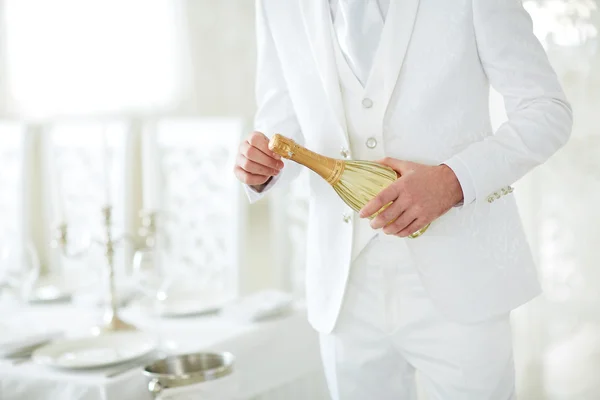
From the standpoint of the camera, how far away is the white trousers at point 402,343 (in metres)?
1.32

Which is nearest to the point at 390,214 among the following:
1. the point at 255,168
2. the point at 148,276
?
the point at 255,168

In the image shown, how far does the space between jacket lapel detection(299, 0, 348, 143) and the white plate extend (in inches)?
30.5

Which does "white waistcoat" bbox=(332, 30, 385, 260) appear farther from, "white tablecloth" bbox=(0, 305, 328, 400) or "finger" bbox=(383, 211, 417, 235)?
"white tablecloth" bbox=(0, 305, 328, 400)

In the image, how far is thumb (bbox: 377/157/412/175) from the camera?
48.9 inches

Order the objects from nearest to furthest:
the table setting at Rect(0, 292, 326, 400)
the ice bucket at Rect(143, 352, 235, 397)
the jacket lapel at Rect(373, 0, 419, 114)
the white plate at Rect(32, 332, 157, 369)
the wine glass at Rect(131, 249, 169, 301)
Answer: the jacket lapel at Rect(373, 0, 419, 114), the ice bucket at Rect(143, 352, 235, 397), the table setting at Rect(0, 292, 326, 400), the white plate at Rect(32, 332, 157, 369), the wine glass at Rect(131, 249, 169, 301)

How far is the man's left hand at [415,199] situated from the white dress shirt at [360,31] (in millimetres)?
246

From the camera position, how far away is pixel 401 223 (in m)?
1.21

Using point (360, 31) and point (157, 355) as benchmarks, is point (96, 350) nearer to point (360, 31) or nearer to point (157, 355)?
point (157, 355)

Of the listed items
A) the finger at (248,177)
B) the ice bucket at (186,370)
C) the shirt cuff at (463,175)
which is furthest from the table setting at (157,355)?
the shirt cuff at (463,175)

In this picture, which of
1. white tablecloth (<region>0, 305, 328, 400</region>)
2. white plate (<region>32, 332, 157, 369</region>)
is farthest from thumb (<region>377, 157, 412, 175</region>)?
white plate (<region>32, 332, 157, 369</region>)

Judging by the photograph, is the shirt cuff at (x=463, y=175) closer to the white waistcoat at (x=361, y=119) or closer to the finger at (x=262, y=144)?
the white waistcoat at (x=361, y=119)

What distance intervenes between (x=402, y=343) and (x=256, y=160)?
39cm

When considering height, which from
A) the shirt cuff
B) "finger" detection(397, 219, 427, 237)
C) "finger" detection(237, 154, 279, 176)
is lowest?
"finger" detection(397, 219, 427, 237)

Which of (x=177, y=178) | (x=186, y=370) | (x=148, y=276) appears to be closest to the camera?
(x=186, y=370)
